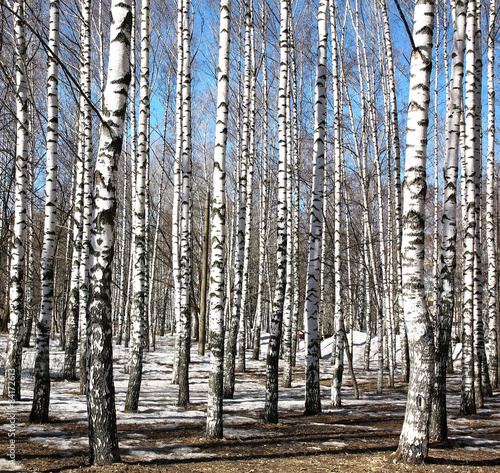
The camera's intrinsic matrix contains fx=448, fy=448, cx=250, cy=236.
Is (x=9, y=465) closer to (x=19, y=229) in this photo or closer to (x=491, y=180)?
(x=19, y=229)

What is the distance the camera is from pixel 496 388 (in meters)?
13.2

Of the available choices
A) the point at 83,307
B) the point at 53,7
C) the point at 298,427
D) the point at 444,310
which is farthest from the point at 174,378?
the point at 53,7

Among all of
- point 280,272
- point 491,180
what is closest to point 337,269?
point 280,272

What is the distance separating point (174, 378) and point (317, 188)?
681 cm

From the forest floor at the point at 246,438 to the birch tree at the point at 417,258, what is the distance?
38cm

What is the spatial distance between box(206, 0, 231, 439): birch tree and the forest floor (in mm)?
450

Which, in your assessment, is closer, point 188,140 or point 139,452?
point 139,452

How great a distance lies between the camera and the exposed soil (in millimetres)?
4453

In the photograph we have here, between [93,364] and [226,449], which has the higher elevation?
[93,364]

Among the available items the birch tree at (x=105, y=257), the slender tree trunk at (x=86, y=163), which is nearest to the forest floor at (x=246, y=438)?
the birch tree at (x=105, y=257)

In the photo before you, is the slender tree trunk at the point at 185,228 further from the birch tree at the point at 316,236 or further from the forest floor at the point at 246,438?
the birch tree at the point at 316,236

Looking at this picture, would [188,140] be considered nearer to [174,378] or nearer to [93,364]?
[93,364]

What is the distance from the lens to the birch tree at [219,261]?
568 centimetres

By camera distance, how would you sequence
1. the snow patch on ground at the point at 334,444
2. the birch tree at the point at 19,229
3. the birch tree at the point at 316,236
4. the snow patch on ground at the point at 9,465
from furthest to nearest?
1. the birch tree at the point at 316,236
2. the birch tree at the point at 19,229
3. the snow patch on ground at the point at 334,444
4. the snow patch on ground at the point at 9,465
